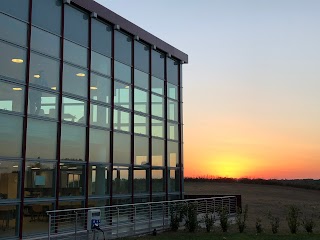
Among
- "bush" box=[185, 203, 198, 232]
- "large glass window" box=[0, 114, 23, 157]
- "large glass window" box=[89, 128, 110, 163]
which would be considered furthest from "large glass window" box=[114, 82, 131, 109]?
"large glass window" box=[0, 114, 23, 157]

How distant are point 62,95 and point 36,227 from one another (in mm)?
4109

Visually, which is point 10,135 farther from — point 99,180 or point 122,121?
point 122,121

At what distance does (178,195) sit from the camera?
2273 cm

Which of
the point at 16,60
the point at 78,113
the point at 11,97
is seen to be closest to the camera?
the point at 11,97

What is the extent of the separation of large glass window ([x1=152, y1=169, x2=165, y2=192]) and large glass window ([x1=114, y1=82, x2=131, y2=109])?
3.34m

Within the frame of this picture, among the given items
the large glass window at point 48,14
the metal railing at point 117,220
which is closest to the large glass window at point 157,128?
the metal railing at point 117,220

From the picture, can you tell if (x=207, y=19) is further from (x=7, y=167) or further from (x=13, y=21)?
(x=7, y=167)

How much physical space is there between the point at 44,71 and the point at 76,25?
2.42 meters

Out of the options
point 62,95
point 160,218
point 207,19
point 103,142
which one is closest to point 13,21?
point 62,95

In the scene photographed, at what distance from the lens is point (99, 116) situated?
17.5 meters

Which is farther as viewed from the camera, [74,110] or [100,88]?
[100,88]

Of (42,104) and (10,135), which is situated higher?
(42,104)

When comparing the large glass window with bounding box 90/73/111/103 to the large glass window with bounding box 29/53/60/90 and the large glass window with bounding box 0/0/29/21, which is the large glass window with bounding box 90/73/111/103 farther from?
the large glass window with bounding box 0/0/29/21

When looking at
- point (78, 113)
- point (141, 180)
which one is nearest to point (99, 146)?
point (78, 113)
